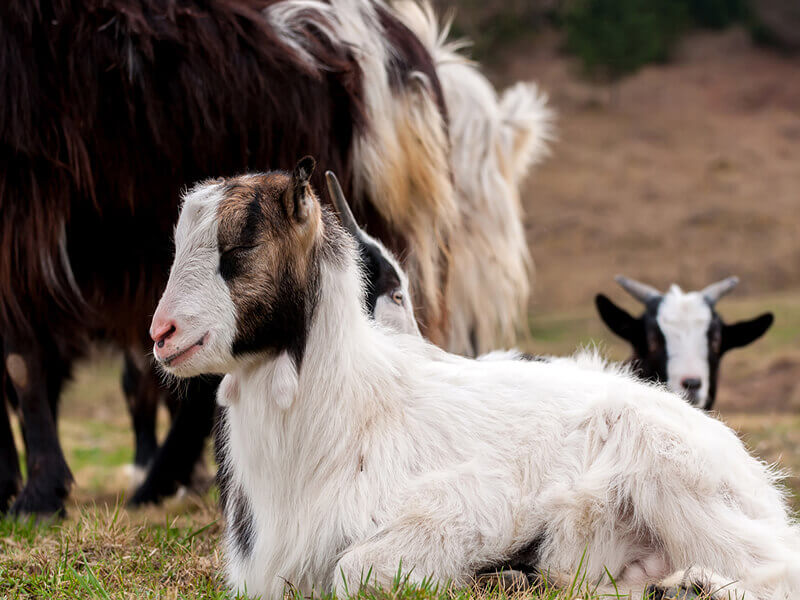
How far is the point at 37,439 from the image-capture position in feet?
17.1

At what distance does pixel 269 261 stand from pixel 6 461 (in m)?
3.07

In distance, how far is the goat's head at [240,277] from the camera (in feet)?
10.2

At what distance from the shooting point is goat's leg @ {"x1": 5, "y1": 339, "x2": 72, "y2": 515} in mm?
5051

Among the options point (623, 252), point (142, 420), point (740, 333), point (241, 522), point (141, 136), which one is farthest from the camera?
point (623, 252)

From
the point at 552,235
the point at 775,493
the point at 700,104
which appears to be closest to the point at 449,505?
the point at 775,493

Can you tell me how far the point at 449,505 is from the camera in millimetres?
3178

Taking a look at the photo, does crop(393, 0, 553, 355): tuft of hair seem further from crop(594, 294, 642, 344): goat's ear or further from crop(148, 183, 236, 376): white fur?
crop(148, 183, 236, 376): white fur

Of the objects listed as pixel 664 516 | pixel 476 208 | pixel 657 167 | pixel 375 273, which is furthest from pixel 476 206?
pixel 657 167

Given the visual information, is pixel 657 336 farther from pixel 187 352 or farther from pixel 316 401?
pixel 187 352

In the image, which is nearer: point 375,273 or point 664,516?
point 664,516

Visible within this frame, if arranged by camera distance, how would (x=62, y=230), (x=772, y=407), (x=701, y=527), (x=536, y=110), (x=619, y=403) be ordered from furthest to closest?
(x=772, y=407)
(x=536, y=110)
(x=62, y=230)
(x=619, y=403)
(x=701, y=527)

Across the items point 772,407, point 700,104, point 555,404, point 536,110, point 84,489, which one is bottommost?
point 700,104

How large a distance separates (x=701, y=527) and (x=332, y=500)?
3.45 feet

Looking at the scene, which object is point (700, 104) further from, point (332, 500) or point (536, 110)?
point (332, 500)
